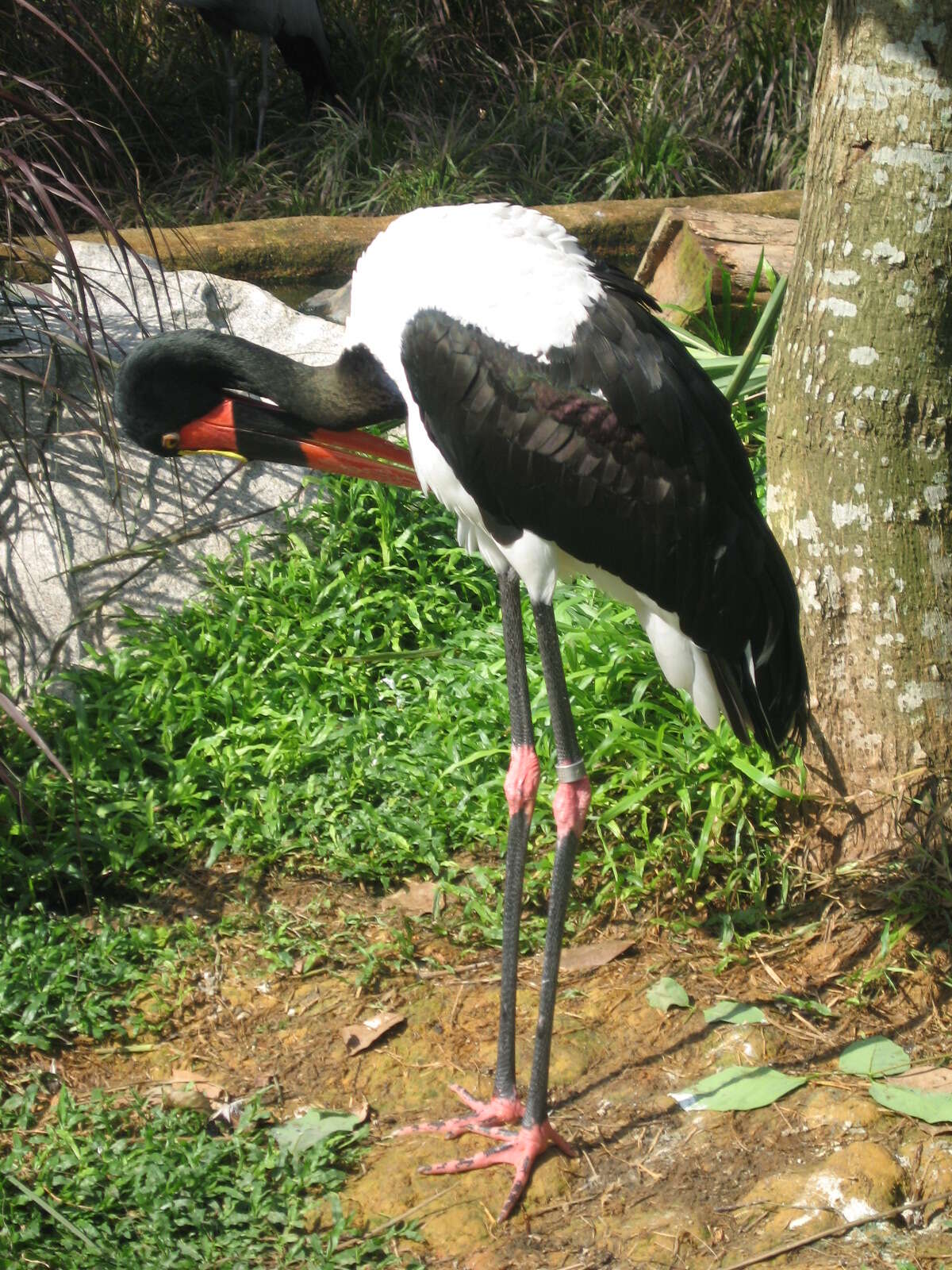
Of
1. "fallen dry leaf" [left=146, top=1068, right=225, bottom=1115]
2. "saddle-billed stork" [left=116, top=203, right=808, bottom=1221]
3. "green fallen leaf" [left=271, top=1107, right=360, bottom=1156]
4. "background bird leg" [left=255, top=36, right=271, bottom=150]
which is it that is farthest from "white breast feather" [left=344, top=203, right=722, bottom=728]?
"background bird leg" [left=255, top=36, right=271, bottom=150]

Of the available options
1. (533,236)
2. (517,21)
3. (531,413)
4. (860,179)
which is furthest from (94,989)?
(517,21)

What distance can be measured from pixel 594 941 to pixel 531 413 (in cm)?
132

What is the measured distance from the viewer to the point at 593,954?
3.09 metres

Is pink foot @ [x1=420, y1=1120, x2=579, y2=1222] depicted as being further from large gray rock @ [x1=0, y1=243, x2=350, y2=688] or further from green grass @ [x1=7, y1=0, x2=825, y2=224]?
green grass @ [x1=7, y1=0, x2=825, y2=224]

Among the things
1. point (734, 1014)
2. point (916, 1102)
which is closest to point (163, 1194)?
point (734, 1014)

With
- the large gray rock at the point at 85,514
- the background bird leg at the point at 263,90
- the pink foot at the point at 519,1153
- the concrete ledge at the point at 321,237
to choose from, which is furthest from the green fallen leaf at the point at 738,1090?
the background bird leg at the point at 263,90

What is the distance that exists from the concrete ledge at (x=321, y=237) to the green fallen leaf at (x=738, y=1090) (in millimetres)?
3800

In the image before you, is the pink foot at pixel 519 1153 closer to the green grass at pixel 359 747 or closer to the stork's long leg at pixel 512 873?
the stork's long leg at pixel 512 873

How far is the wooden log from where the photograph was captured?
4.64 meters

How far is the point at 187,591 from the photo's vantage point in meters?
4.07

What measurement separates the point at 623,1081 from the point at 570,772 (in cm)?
65

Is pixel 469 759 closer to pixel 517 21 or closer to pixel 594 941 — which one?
pixel 594 941

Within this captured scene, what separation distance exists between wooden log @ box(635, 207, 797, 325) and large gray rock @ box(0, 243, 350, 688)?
1.54m

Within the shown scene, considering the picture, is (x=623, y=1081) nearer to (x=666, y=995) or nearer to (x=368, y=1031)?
(x=666, y=995)
